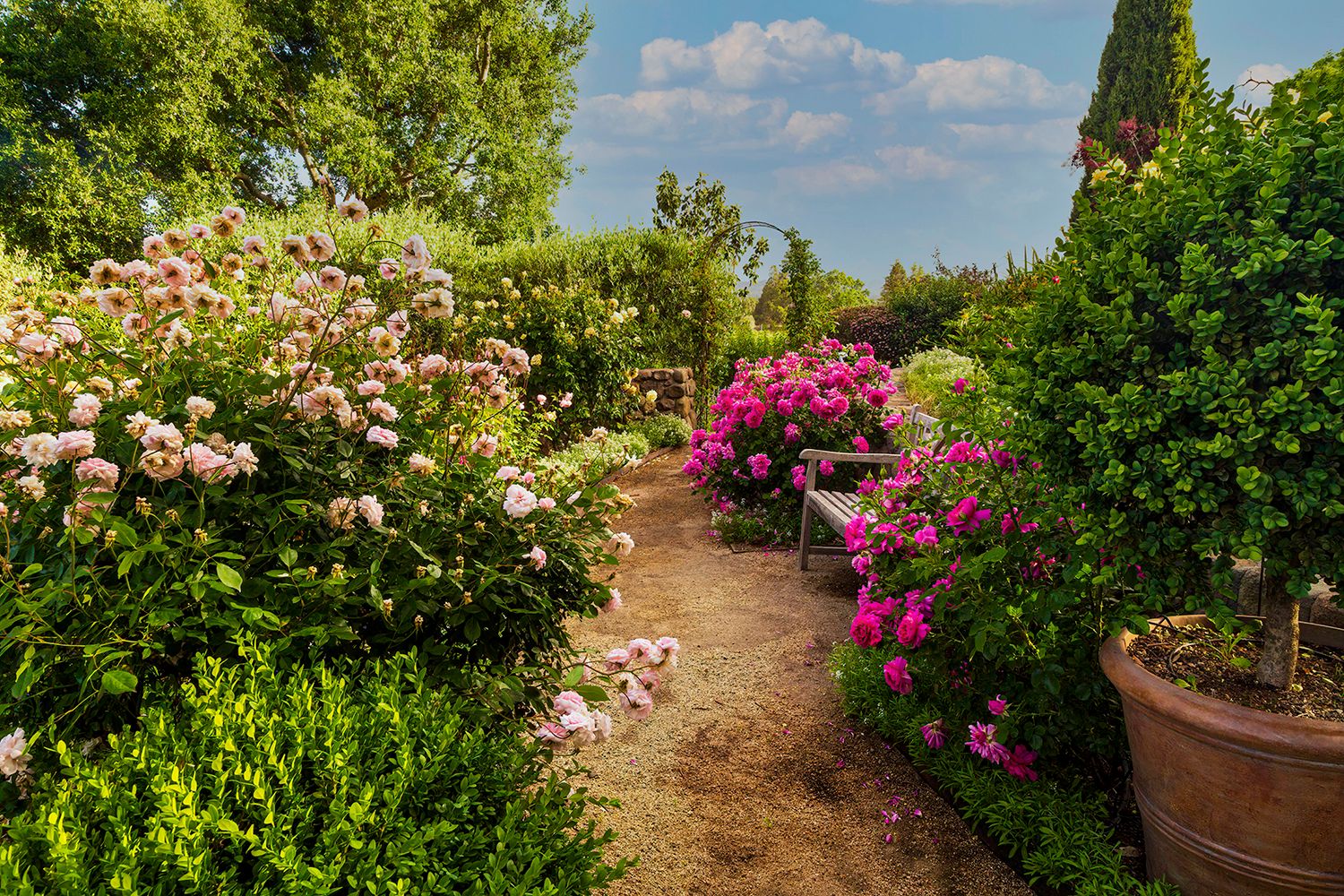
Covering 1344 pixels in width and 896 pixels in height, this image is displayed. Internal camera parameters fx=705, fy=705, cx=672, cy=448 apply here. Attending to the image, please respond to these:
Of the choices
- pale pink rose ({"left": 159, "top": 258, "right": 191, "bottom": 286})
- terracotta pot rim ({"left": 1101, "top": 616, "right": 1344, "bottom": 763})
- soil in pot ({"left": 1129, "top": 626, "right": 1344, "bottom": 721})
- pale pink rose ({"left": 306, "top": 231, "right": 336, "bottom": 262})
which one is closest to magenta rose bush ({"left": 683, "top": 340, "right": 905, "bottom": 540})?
soil in pot ({"left": 1129, "top": 626, "right": 1344, "bottom": 721})

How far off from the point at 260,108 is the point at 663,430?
13.1m

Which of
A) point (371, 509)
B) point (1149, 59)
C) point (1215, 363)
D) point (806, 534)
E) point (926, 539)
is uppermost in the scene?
point (1149, 59)

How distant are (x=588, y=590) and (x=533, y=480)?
509mm

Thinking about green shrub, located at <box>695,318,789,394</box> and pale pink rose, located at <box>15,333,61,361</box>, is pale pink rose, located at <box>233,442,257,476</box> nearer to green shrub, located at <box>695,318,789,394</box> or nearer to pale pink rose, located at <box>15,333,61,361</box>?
pale pink rose, located at <box>15,333,61,361</box>

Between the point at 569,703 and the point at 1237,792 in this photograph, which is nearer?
the point at 1237,792

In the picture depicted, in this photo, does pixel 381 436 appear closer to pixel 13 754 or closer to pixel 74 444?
pixel 74 444

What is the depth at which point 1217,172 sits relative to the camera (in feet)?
5.18

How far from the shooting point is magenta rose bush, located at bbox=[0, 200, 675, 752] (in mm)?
1580

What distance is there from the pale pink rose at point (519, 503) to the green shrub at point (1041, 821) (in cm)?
167

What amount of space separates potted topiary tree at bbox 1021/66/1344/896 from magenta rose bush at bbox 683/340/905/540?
11.5 feet

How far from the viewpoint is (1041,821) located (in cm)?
211

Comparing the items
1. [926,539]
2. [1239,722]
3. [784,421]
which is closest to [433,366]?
[926,539]

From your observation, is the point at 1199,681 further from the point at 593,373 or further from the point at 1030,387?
the point at 593,373

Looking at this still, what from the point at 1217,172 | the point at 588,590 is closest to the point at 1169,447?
the point at 1217,172
